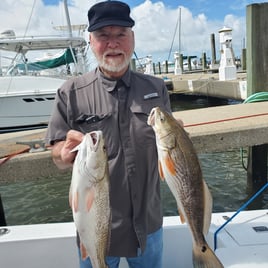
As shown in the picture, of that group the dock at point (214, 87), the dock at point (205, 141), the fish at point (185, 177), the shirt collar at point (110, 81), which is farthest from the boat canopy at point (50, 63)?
the fish at point (185, 177)

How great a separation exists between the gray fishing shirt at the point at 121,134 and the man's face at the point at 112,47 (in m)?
0.11

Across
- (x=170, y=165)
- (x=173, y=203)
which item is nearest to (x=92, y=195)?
(x=170, y=165)

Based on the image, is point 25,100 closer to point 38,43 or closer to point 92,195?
point 38,43

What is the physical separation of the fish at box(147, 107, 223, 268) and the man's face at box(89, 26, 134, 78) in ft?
1.46

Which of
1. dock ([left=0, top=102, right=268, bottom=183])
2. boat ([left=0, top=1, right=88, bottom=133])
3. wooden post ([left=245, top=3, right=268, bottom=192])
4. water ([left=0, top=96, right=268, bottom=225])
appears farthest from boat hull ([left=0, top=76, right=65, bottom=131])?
wooden post ([left=245, top=3, right=268, bottom=192])

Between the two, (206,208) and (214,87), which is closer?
(206,208)

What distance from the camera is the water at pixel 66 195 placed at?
670 cm

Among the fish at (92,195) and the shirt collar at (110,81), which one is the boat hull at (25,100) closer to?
the shirt collar at (110,81)

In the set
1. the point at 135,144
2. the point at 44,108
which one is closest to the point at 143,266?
the point at 135,144

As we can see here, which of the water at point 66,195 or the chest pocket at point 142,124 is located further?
the water at point 66,195

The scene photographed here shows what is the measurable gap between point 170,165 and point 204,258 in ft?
1.98

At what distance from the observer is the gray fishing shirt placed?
2.16m

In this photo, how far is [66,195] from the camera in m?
7.82

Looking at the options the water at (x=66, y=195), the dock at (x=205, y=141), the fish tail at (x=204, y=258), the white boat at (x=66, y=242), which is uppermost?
the dock at (x=205, y=141)
